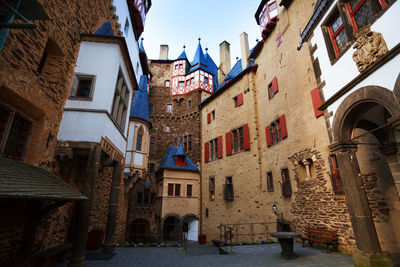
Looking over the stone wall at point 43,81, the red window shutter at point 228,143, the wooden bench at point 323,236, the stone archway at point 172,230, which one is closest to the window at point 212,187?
the red window shutter at point 228,143

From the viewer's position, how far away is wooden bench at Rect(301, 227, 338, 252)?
773 centimetres

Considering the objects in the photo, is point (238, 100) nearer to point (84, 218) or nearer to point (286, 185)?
point (286, 185)

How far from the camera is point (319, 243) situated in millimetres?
8617

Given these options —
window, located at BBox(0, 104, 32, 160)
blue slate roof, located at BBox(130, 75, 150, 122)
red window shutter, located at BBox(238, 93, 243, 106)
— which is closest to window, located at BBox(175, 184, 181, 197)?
blue slate roof, located at BBox(130, 75, 150, 122)

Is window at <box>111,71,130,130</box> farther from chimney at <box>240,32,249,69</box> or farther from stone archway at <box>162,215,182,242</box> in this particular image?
chimney at <box>240,32,249,69</box>

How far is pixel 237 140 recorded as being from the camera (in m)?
17.1

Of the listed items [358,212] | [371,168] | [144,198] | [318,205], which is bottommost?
[358,212]

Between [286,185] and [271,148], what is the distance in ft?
8.86

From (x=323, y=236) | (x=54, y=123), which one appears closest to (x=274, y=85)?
(x=323, y=236)

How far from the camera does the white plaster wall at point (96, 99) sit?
704 cm

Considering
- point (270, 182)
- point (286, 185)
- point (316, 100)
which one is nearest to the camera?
point (316, 100)

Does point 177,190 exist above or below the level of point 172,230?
above

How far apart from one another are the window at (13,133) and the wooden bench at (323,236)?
33.9 ft

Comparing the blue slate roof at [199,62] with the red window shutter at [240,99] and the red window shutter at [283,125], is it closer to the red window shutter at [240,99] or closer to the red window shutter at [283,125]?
the red window shutter at [240,99]
